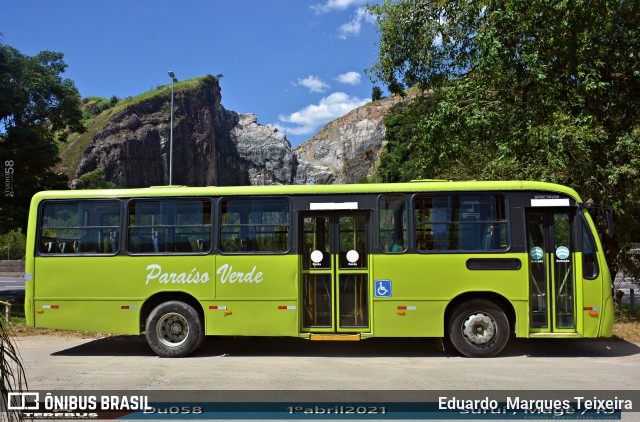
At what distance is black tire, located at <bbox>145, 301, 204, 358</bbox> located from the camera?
9.08 metres

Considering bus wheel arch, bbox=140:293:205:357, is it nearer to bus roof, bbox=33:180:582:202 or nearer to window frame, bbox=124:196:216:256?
window frame, bbox=124:196:216:256

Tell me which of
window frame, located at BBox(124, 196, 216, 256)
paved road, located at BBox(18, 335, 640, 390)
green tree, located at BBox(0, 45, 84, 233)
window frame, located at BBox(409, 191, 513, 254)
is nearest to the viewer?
paved road, located at BBox(18, 335, 640, 390)

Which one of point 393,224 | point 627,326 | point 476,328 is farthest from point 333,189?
point 627,326

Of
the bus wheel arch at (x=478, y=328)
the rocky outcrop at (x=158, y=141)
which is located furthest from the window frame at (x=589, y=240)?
the rocky outcrop at (x=158, y=141)

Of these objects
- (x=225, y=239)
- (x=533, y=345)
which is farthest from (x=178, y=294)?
(x=533, y=345)

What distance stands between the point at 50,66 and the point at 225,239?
57.5ft

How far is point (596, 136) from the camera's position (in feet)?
35.6

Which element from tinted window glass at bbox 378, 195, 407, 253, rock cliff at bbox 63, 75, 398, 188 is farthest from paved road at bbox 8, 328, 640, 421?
rock cliff at bbox 63, 75, 398, 188

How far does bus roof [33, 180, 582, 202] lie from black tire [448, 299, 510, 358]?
6.02 feet

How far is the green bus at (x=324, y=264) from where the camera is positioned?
8.77 metres

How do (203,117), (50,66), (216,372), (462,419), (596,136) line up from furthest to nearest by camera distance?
(203,117)
(50,66)
(596,136)
(216,372)
(462,419)

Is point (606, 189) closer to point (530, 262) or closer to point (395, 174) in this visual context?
point (530, 262)

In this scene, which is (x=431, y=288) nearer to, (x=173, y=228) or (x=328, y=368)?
(x=328, y=368)

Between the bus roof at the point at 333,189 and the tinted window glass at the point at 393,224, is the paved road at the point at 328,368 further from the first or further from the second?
the bus roof at the point at 333,189
